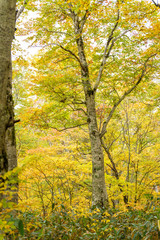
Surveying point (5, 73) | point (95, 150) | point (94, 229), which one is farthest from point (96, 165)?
point (5, 73)

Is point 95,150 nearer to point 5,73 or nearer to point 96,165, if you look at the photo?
point 96,165

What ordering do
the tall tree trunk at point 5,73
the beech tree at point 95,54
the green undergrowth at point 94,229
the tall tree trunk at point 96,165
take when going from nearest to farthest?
the tall tree trunk at point 5,73 → the green undergrowth at point 94,229 → the tall tree trunk at point 96,165 → the beech tree at point 95,54

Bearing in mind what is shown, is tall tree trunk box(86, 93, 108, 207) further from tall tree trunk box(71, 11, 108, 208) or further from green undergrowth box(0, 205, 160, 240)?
green undergrowth box(0, 205, 160, 240)

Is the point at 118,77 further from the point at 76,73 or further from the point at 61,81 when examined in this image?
the point at 61,81

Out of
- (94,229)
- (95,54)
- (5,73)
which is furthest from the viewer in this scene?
(95,54)

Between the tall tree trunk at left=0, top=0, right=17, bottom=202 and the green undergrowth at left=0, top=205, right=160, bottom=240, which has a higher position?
the tall tree trunk at left=0, top=0, right=17, bottom=202

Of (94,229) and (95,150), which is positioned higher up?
(95,150)

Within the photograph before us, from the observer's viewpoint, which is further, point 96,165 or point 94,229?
point 96,165

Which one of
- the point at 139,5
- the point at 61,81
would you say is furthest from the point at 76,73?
the point at 139,5

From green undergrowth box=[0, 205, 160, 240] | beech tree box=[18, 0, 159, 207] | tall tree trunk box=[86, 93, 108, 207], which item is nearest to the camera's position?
green undergrowth box=[0, 205, 160, 240]

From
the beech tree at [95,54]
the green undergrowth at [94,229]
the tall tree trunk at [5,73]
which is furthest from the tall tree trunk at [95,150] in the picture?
the tall tree trunk at [5,73]

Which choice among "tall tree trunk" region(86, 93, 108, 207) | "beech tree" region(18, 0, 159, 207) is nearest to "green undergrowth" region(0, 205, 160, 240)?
"tall tree trunk" region(86, 93, 108, 207)

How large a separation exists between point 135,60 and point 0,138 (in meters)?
5.43

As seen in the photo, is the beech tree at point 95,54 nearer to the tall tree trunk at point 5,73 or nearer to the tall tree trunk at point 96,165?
the tall tree trunk at point 96,165
